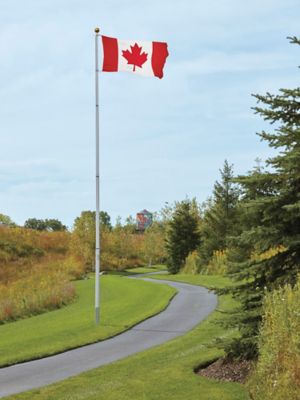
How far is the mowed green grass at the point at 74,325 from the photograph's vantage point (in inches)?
562

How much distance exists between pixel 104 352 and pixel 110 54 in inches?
373

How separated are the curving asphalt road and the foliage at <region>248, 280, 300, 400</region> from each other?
5.56 meters

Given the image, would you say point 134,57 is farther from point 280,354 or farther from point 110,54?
point 280,354

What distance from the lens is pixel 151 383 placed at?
9.77 metres

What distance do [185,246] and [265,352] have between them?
44393mm

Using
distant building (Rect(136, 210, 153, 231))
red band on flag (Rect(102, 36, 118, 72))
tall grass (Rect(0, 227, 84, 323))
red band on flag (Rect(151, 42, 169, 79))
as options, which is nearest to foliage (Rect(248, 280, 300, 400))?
red band on flag (Rect(151, 42, 169, 79))

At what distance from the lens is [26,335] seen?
16.6 meters

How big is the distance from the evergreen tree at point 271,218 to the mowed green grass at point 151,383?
70cm

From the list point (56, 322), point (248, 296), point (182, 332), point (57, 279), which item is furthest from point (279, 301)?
point (57, 279)

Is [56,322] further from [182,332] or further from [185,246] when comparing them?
[185,246]

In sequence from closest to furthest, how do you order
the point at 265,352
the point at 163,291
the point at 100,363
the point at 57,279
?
the point at 265,352
the point at 100,363
the point at 163,291
the point at 57,279

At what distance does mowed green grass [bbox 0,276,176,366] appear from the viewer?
14.3 meters

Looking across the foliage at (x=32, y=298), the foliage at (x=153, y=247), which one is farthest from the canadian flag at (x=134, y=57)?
the foliage at (x=153, y=247)

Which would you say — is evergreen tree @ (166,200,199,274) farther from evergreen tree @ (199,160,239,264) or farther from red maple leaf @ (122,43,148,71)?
red maple leaf @ (122,43,148,71)
